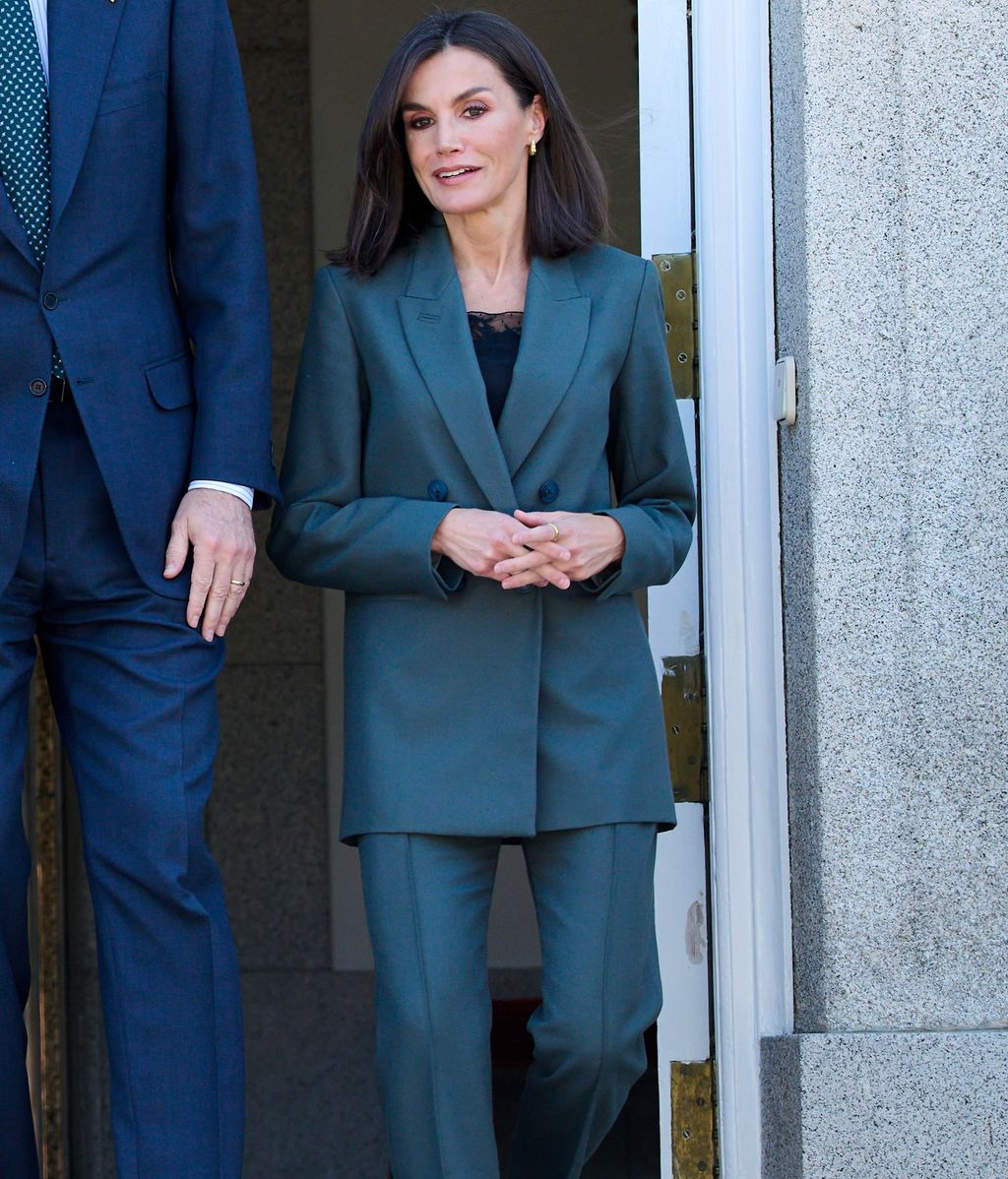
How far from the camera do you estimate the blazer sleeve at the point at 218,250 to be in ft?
9.05

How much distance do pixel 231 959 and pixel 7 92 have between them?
1.29 m

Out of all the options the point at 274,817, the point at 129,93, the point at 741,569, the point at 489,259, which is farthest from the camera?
the point at 274,817

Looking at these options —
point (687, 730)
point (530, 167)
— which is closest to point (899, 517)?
point (687, 730)

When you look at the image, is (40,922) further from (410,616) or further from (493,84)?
(493,84)

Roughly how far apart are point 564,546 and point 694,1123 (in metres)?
1.24

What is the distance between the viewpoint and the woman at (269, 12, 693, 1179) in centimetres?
279

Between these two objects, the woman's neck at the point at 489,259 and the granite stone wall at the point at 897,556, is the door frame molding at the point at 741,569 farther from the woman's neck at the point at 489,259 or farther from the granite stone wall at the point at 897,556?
the woman's neck at the point at 489,259

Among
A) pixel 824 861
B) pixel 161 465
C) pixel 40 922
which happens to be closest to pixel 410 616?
pixel 161 465

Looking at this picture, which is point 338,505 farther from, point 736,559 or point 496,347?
point 736,559

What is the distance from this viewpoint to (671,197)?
3.55m

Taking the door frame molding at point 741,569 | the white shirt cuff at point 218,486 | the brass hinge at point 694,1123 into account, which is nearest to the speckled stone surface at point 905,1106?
the door frame molding at point 741,569

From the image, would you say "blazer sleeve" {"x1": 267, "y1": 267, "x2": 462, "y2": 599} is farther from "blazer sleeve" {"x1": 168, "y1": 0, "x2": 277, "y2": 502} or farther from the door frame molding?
the door frame molding

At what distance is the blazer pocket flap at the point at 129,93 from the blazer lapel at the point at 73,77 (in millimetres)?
20

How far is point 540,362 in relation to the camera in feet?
9.49
